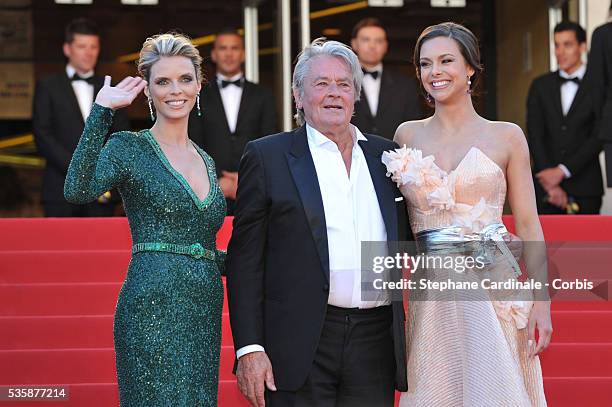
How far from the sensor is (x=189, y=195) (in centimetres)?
451

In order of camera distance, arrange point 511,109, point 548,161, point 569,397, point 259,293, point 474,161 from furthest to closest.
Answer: point 511,109, point 548,161, point 569,397, point 474,161, point 259,293

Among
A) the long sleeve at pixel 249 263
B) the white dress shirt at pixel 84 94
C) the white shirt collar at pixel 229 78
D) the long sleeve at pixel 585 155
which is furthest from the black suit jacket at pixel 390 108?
the long sleeve at pixel 249 263

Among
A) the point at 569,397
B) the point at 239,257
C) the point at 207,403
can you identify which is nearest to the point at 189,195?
the point at 239,257

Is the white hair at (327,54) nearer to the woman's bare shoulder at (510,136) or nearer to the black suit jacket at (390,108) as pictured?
the woman's bare shoulder at (510,136)

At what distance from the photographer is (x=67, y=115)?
30.5 feet

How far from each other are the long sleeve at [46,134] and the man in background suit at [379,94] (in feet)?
7.79

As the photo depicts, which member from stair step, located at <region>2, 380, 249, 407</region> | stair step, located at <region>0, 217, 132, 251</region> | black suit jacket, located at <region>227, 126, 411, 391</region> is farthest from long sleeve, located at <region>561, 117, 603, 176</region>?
black suit jacket, located at <region>227, 126, 411, 391</region>

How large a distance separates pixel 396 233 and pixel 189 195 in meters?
0.80

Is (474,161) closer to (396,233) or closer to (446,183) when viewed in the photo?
(446,183)

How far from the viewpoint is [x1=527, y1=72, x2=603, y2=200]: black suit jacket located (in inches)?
363

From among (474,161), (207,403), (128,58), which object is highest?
(128,58)

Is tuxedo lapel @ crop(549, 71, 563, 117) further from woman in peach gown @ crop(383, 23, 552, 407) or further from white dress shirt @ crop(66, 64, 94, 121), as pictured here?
woman in peach gown @ crop(383, 23, 552, 407)

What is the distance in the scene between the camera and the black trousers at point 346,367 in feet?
13.9

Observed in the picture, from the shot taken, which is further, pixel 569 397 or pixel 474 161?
pixel 569 397
